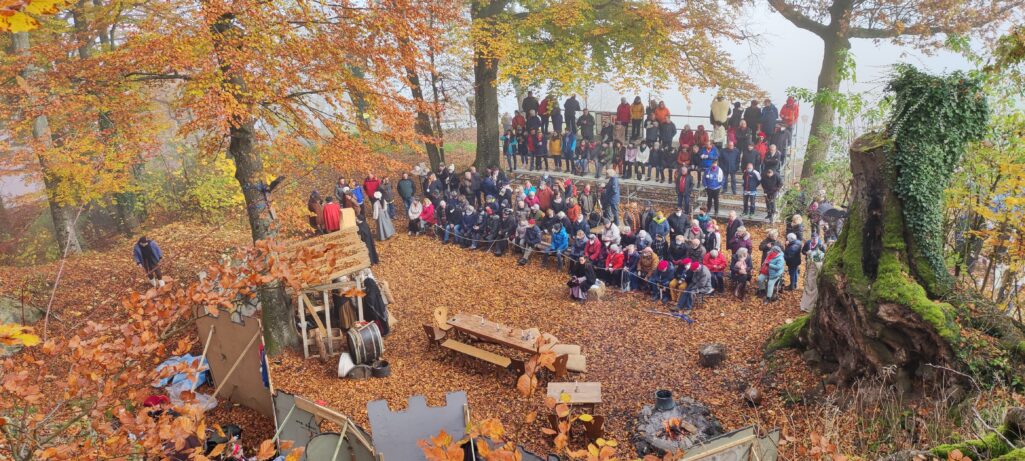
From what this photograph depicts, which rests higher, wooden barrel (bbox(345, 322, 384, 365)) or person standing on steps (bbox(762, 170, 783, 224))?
person standing on steps (bbox(762, 170, 783, 224))

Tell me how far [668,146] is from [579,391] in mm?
11161

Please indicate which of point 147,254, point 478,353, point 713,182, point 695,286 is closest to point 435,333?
point 478,353

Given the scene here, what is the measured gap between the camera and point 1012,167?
8.33m

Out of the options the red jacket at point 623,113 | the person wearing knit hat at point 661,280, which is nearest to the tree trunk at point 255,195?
the person wearing knit hat at point 661,280

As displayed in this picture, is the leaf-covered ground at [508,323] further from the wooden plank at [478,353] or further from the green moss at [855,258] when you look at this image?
the green moss at [855,258]

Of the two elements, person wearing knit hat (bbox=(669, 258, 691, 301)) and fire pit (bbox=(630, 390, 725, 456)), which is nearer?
Answer: fire pit (bbox=(630, 390, 725, 456))

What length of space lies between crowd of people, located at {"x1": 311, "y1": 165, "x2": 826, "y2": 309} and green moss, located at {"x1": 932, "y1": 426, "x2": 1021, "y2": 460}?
7.66 meters

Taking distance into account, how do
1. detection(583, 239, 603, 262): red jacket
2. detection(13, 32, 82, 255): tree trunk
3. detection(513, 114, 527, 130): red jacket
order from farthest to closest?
detection(513, 114, 527, 130): red jacket, detection(13, 32, 82, 255): tree trunk, detection(583, 239, 603, 262): red jacket

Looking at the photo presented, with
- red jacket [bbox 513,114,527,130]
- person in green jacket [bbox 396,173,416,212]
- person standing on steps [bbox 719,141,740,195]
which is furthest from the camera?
red jacket [bbox 513,114,527,130]

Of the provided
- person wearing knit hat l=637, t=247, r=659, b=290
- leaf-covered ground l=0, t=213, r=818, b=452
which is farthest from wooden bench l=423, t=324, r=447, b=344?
person wearing knit hat l=637, t=247, r=659, b=290

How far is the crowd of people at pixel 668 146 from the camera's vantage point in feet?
54.4

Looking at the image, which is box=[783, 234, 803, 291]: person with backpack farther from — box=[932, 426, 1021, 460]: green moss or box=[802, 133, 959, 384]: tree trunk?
box=[932, 426, 1021, 460]: green moss

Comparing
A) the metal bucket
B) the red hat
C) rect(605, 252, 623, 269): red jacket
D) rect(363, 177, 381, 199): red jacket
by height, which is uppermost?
rect(363, 177, 381, 199): red jacket

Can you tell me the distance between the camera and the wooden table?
34.4 feet
